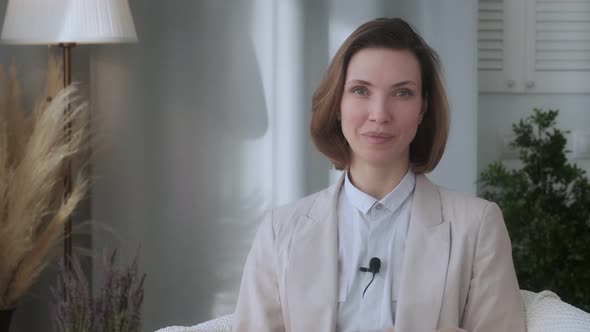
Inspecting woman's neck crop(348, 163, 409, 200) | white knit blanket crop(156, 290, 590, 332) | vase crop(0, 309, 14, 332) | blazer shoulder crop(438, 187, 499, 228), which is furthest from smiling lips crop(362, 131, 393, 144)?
vase crop(0, 309, 14, 332)

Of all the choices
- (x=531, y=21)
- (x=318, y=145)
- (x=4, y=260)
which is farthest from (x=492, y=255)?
(x=531, y=21)

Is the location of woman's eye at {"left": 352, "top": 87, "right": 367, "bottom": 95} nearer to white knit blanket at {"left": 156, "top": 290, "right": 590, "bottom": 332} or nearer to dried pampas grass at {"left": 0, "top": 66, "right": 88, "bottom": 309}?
white knit blanket at {"left": 156, "top": 290, "right": 590, "bottom": 332}

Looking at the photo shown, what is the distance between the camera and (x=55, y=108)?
10.5 feet

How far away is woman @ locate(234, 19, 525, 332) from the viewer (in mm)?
1886

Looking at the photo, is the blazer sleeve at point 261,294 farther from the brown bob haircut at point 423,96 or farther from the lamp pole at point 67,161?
the lamp pole at point 67,161

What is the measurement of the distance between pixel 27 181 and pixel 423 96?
1.59 m

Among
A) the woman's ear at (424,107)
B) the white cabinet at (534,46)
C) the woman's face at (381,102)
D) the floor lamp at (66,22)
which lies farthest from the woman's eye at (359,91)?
the white cabinet at (534,46)

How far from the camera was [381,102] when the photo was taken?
1849 millimetres

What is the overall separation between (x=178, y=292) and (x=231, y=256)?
0.24m

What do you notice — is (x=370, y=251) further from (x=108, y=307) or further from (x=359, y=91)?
(x=108, y=307)

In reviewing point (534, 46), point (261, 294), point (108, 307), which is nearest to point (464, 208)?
point (261, 294)

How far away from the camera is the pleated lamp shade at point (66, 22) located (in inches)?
123

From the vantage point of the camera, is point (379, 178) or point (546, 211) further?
point (546, 211)

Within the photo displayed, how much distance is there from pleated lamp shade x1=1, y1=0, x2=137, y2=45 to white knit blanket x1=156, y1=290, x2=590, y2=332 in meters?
1.34
